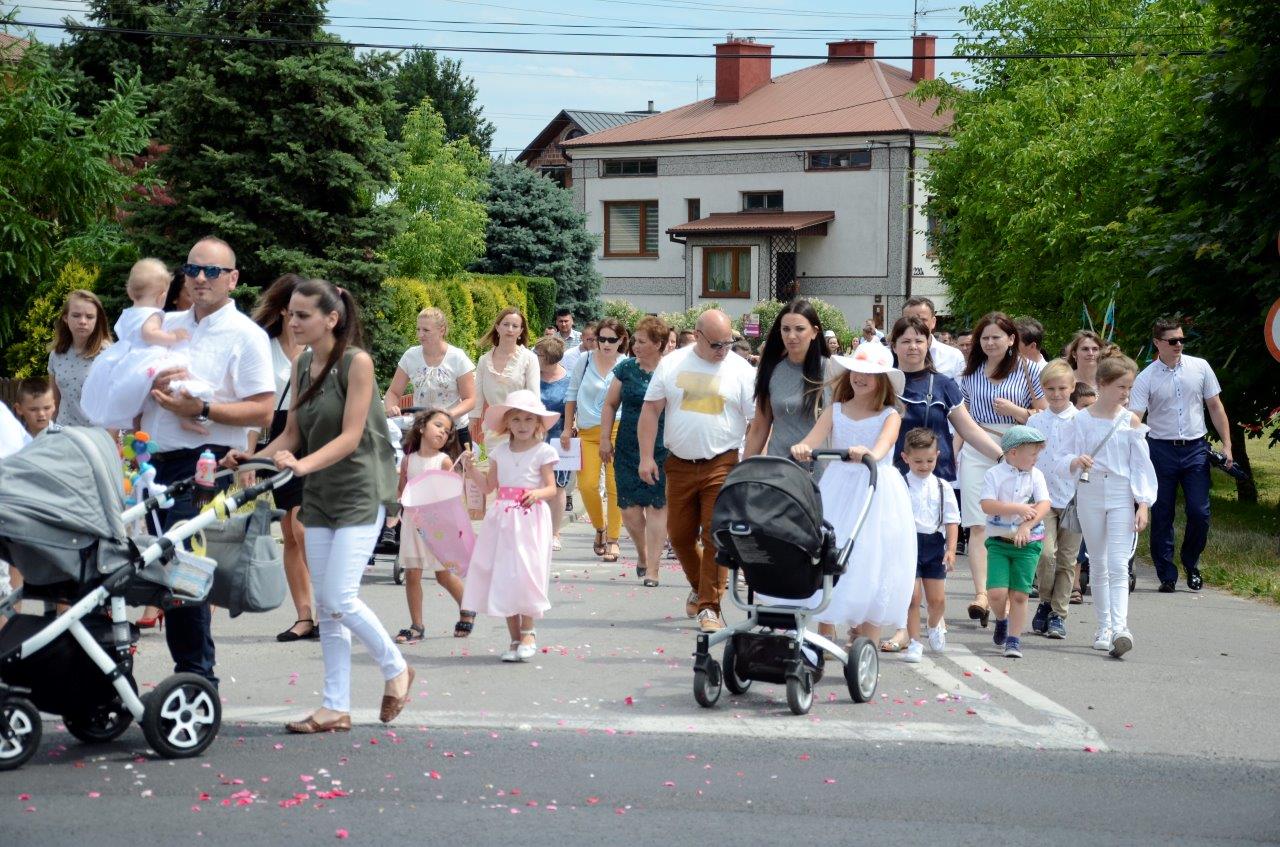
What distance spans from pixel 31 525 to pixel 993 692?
483cm

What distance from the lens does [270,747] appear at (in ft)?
21.9

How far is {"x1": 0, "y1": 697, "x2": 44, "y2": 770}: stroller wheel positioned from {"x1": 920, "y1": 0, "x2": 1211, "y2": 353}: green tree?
14.0m

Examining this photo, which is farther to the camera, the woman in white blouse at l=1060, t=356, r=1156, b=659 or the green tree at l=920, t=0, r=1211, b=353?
the green tree at l=920, t=0, r=1211, b=353

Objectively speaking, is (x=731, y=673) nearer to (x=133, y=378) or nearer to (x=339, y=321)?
(x=339, y=321)

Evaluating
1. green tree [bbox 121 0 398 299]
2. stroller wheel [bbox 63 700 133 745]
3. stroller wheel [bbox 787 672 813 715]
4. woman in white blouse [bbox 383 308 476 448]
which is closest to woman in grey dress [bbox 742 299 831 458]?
stroller wheel [bbox 787 672 813 715]

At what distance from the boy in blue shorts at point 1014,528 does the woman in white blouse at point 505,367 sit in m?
4.66

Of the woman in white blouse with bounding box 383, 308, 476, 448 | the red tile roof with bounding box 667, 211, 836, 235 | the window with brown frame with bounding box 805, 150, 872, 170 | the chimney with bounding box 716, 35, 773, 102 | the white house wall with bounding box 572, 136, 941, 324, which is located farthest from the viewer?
the chimney with bounding box 716, 35, 773, 102

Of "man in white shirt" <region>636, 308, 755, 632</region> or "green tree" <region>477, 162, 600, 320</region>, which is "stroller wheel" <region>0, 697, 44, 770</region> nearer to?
"man in white shirt" <region>636, 308, 755, 632</region>

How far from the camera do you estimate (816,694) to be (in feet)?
26.7

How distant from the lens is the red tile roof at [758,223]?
60.6 meters

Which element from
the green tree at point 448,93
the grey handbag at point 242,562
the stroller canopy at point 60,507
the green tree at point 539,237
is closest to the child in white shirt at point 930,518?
the grey handbag at point 242,562

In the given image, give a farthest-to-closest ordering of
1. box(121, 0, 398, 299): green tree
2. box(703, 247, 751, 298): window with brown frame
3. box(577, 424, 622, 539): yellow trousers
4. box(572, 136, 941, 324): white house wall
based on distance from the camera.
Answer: box(703, 247, 751, 298): window with brown frame, box(572, 136, 941, 324): white house wall, box(121, 0, 398, 299): green tree, box(577, 424, 622, 539): yellow trousers

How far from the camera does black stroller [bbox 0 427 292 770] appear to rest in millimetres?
6039

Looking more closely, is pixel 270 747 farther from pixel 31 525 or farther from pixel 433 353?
pixel 433 353
